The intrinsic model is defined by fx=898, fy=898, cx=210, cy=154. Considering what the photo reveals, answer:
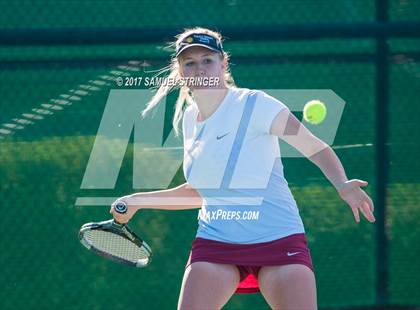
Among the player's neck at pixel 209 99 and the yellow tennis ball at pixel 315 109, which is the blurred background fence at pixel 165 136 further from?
the player's neck at pixel 209 99

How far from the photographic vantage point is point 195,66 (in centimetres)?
380

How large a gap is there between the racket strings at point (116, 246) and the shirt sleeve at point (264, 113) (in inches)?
32.8

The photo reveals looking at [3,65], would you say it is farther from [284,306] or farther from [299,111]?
[284,306]

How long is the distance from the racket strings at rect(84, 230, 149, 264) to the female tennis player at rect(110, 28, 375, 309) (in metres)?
0.42

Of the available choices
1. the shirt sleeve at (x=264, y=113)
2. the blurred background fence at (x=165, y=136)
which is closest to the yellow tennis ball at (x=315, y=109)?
the blurred background fence at (x=165, y=136)

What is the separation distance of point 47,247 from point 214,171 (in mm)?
1885

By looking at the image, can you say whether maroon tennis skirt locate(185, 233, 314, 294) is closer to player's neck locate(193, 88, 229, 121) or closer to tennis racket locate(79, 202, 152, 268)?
tennis racket locate(79, 202, 152, 268)

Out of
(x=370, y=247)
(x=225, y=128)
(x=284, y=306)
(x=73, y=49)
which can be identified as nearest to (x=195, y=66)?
(x=225, y=128)

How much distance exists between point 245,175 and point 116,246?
0.75 meters

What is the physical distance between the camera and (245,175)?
356cm

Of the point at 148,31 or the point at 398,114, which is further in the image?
the point at 398,114

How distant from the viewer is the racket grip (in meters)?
3.78

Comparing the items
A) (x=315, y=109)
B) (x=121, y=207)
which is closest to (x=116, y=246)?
(x=121, y=207)

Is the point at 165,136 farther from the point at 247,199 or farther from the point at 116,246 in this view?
the point at 247,199
